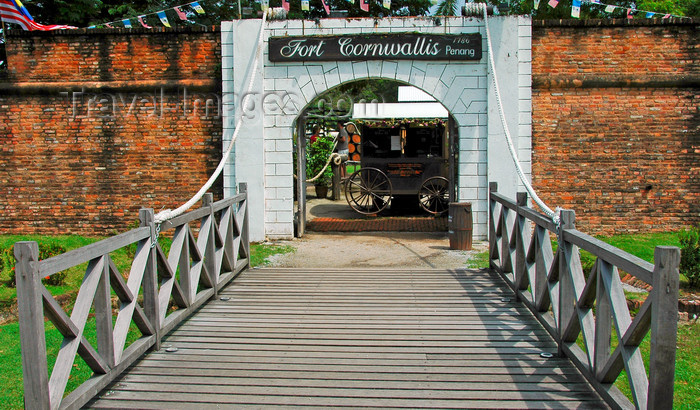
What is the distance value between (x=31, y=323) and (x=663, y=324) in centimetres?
318

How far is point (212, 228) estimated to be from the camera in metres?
6.35

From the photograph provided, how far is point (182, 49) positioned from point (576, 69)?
687 centimetres

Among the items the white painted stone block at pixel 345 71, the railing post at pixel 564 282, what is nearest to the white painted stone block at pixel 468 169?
the white painted stone block at pixel 345 71

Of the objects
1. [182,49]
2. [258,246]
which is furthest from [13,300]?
[182,49]

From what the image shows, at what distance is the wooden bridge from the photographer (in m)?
3.43

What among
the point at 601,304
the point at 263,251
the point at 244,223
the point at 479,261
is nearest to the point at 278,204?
the point at 263,251

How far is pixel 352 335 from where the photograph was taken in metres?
5.30

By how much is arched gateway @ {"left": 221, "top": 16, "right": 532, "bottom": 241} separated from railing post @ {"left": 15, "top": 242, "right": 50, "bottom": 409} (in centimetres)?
755

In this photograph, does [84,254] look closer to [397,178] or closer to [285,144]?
[285,144]

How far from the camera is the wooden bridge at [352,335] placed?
3.43m

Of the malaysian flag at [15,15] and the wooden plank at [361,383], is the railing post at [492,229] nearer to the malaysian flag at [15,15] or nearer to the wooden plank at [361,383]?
the wooden plank at [361,383]

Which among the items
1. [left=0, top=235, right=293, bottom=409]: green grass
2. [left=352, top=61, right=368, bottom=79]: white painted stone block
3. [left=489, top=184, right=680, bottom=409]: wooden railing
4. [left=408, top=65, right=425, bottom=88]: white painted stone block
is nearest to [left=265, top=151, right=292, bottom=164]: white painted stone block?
[left=0, top=235, right=293, bottom=409]: green grass

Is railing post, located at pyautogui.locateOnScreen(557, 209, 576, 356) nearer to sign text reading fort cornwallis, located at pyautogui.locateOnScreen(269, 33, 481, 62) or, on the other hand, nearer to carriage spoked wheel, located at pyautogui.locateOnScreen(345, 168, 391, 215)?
sign text reading fort cornwallis, located at pyautogui.locateOnScreen(269, 33, 481, 62)

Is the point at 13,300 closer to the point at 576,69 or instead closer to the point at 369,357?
the point at 369,357
